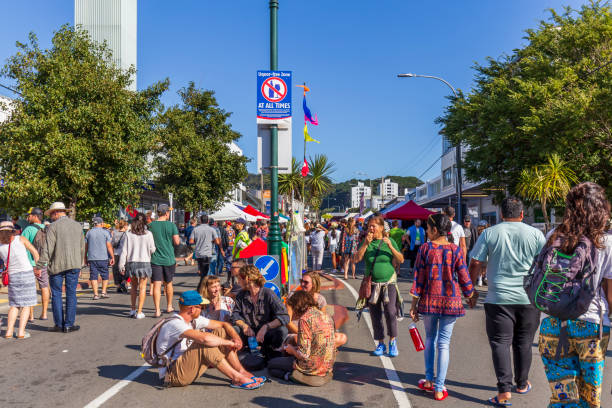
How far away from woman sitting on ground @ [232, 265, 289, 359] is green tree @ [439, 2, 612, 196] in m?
14.4

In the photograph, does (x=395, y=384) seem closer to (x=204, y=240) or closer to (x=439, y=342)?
(x=439, y=342)

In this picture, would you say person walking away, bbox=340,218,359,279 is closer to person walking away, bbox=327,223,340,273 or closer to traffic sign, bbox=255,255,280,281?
person walking away, bbox=327,223,340,273

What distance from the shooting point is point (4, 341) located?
758 cm

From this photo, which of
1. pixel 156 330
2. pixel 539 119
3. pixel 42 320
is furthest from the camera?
pixel 539 119

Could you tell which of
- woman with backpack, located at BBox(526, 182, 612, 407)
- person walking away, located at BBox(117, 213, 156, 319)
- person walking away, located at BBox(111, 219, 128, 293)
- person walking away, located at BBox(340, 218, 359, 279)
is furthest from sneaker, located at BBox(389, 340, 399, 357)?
person walking away, located at BBox(340, 218, 359, 279)

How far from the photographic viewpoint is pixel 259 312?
6184 mm

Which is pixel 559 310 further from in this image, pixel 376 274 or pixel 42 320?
pixel 42 320

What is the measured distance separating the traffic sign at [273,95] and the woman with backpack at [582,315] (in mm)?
6434

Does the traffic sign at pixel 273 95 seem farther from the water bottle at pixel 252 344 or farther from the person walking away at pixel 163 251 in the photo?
the water bottle at pixel 252 344

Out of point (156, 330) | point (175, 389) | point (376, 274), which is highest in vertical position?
point (376, 274)

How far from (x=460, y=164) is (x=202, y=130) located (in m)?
16.7

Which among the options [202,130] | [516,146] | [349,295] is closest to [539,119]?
[516,146]

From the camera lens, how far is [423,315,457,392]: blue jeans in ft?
16.1

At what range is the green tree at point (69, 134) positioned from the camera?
1564 centimetres
